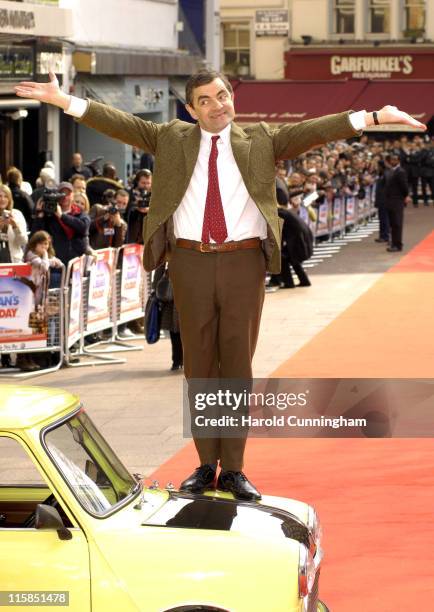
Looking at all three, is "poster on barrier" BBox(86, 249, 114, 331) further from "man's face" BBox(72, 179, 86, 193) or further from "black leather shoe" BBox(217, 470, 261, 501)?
"black leather shoe" BBox(217, 470, 261, 501)

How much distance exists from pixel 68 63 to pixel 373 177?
10743 millimetres

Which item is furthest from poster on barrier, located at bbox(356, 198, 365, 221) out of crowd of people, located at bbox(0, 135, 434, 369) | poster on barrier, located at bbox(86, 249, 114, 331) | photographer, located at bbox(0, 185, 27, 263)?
photographer, located at bbox(0, 185, 27, 263)

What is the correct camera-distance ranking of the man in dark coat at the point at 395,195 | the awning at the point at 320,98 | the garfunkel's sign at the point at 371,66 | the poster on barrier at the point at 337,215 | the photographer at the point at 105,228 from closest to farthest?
1. the photographer at the point at 105,228
2. the man in dark coat at the point at 395,195
3. the poster on barrier at the point at 337,215
4. the awning at the point at 320,98
5. the garfunkel's sign at the point at 371,66

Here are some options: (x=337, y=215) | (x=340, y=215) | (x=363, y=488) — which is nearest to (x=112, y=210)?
(x=363, y=488)

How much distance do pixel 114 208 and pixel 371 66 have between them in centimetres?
3943

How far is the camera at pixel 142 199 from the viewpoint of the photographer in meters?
18.0

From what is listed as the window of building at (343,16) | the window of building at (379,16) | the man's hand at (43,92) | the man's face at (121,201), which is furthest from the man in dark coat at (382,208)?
the man's hand at (43,92)

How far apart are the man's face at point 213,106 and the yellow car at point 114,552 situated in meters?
1.64

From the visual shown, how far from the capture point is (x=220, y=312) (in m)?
7.19

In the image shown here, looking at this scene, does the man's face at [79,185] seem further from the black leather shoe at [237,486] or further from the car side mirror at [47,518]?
the car side mirror at [47,518]

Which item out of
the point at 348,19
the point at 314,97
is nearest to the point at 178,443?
the point at 314,97

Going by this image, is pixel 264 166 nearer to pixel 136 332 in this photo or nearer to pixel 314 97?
pixel 136 332

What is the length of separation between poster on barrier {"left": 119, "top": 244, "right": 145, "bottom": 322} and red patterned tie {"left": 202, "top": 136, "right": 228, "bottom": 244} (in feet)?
33.3

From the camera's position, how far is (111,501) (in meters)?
6.12
